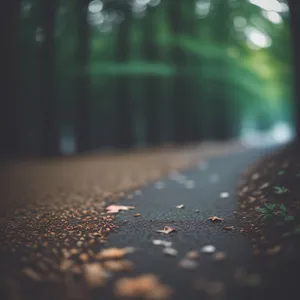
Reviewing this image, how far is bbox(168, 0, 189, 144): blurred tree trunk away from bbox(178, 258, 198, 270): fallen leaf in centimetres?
1162

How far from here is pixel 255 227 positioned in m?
3.08

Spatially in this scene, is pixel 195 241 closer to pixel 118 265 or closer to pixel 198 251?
pixel 198 251

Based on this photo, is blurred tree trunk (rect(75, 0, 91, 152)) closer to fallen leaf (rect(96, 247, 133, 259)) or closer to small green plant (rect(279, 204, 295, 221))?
fallen leaf (rect(96, 247, 133, 259))

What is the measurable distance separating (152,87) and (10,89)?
244 inches

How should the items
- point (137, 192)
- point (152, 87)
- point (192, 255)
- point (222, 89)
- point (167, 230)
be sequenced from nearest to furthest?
point (192, 255), point (167, 230), point (137, 192), point (152, 87), point (222, 89)

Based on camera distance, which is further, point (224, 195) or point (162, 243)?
point (224, 195)

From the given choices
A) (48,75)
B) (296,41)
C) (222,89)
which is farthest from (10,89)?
(222,89)

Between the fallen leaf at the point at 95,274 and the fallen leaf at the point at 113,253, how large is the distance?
0.15 metres

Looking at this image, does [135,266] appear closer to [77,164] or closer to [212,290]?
[212,290]

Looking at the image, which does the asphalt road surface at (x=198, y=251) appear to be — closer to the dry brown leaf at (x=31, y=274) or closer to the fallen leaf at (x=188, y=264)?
the fallen leaf at (x=188, y=264)

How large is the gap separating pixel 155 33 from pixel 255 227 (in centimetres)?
1259

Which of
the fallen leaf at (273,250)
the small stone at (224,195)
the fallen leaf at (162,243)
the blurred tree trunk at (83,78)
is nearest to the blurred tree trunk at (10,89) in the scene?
the blurred tree trunk at (83,78)

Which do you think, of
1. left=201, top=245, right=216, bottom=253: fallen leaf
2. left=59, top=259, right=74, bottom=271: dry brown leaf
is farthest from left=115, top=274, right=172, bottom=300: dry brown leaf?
left=201, top=245, right=216, bottom=253: fallen leaf

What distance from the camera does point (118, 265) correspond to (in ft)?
7.77
